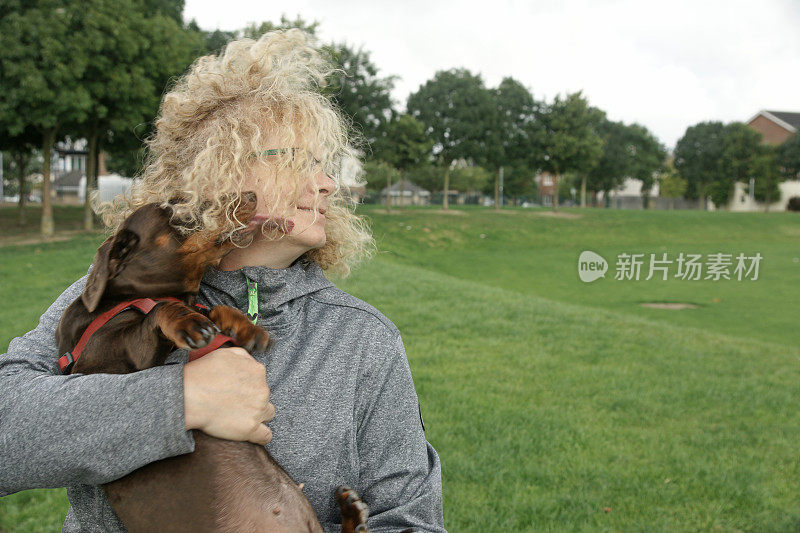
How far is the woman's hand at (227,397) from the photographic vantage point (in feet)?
4.50

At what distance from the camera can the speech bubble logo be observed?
59.6 ft

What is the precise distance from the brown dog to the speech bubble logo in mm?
16893

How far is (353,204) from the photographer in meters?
2.37

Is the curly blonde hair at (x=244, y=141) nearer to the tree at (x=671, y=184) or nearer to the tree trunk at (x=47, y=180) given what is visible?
the tree trunk at (x=47, y=180)

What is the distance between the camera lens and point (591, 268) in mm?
19766

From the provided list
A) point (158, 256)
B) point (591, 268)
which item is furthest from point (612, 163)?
point (158, 256)

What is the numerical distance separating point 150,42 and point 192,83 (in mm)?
20706

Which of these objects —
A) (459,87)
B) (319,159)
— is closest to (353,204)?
(319,159)

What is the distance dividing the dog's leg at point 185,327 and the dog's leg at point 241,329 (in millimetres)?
37

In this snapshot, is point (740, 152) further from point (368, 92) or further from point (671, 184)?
point (368, 92)

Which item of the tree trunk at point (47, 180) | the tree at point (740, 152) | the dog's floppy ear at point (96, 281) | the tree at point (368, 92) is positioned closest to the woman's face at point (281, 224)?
the dog's floppy ear at point (96, 281)

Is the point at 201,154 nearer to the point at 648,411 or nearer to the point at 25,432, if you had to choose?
the point at 25,432

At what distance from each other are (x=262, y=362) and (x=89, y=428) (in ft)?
1.42

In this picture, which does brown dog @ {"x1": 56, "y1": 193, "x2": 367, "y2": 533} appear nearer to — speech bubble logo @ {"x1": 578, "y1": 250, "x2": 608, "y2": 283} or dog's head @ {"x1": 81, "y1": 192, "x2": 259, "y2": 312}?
dog's head @ {"x1": 81, "y1": 192, "x2": 259, "y2": 312}
